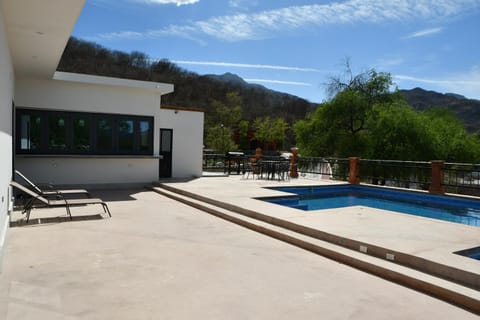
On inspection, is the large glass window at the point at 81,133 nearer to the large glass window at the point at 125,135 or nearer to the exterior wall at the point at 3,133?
the large glass window at the point at 125,135

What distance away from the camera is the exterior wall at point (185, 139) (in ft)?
39.5

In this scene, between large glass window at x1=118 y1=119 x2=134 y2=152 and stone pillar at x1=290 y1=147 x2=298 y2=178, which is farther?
stone pillar at x1=290 y1=147 x2=298 y2=178

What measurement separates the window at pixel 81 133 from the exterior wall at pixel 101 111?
19 centimetres

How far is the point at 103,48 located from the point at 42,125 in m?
48.8

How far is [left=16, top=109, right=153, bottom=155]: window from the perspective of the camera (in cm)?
949

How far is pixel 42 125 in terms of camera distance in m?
9.63

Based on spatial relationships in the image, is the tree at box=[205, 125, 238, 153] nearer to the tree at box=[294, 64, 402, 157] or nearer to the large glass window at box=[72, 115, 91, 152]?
the tree at box=[294, 64, 402, 157]

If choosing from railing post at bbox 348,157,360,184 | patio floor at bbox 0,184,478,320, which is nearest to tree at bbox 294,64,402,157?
railing post at bbox 348,157,360,184

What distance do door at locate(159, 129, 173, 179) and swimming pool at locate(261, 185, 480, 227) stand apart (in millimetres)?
3776

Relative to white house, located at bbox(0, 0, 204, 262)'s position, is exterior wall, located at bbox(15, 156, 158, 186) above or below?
below

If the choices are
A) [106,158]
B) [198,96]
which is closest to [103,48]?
[198,96]

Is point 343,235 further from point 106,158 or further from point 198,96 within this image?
point 198,96

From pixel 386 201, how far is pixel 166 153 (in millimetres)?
6875

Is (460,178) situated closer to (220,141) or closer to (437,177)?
(437,177)
